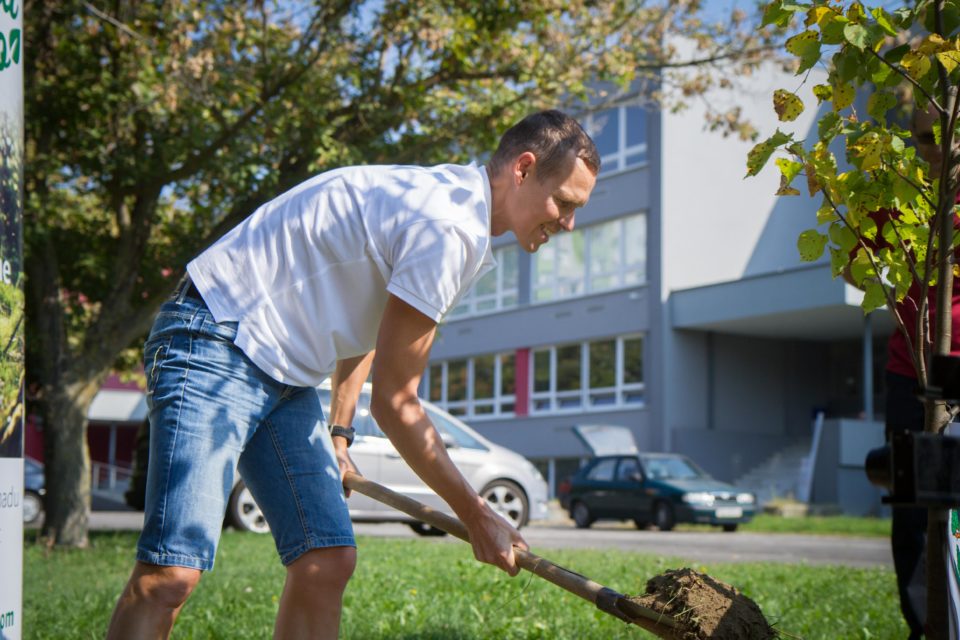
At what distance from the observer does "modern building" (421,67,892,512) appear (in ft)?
92.7

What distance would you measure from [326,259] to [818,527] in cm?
1664

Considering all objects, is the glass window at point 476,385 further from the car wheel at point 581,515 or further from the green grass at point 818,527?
the green grass at point 818,527

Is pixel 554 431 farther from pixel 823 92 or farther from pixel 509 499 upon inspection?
pixel 823 92

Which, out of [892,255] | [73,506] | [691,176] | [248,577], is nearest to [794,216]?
[691,176]

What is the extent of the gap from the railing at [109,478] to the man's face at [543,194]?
1192 inches

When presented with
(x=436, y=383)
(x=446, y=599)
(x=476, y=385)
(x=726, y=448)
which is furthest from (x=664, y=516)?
(x=436, y=383)

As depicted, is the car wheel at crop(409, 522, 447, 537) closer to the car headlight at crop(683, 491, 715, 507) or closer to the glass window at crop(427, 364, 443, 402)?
the car headlight at crop(683, 491, 715, 507)

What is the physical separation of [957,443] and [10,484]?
2642 mm

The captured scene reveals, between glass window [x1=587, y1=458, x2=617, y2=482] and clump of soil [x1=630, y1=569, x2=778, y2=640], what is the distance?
16.9 meters

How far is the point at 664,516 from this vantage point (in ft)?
61.1

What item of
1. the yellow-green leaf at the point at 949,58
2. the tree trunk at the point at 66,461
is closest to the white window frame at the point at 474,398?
the tree trunk at the point at 66,461

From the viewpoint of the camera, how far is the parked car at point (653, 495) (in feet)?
59.7

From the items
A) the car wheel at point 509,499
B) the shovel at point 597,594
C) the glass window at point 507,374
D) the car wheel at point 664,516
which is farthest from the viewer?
the glass window at point 507,374

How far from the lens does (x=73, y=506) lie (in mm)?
11586
